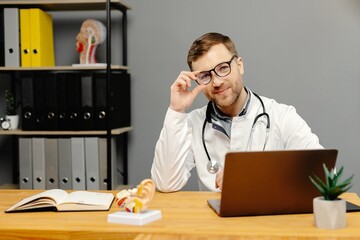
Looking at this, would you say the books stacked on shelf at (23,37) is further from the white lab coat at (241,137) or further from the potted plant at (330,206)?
the potted plant at (330,206)

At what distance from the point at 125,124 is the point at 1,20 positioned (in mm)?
1044

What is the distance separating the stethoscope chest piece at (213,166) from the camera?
80.7 inches

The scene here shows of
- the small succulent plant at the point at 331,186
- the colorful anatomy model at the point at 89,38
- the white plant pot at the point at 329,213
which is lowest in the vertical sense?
the white plant pot at the point at 329,213

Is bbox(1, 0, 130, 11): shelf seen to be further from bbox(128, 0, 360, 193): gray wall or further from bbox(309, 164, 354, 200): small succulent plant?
bbox(309, 164, 354, 200): small succulent plant

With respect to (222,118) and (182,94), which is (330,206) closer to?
(182,94)

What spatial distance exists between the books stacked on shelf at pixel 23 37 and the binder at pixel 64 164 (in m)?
0.47

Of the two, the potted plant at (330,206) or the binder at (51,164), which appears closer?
the potted plant at (330,206)

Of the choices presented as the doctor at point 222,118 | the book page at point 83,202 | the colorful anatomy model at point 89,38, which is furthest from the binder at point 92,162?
the book page at point 83,202

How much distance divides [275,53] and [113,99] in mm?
995

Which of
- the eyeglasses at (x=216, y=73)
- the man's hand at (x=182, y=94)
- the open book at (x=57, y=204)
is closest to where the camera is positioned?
the open book at (x=57, y=204)

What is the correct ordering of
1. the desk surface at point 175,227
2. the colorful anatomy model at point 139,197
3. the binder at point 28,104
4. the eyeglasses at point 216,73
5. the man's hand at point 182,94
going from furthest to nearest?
the binder at point 28,104
the eyeglasses at point 216,73
the man's hand at point 182,94
the colorful anatomy model at point 139,197
the desk surface at point 175,227

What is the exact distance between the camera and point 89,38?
10.5 feet

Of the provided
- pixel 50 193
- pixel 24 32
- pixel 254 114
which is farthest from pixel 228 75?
pixel 24 32

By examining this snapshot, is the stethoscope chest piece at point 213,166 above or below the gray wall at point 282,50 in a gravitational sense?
below
